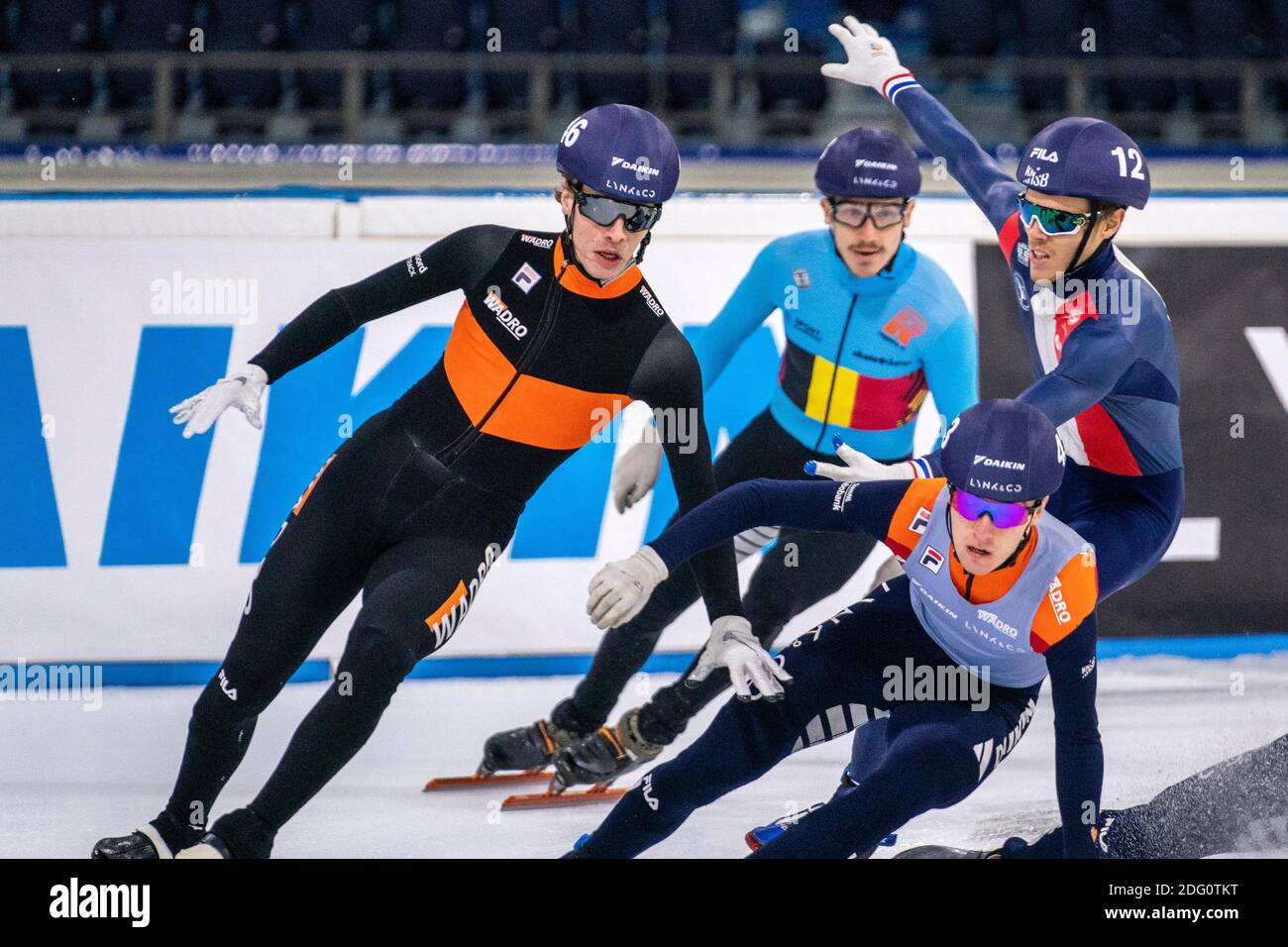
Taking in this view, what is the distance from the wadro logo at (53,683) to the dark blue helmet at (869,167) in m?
3.23

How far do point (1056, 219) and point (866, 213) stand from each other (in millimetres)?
794

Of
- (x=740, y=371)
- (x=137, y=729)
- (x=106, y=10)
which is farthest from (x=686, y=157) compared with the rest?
(x=106, y=10)

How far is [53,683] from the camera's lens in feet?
18.5

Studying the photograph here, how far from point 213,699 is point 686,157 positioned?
13.4 feet

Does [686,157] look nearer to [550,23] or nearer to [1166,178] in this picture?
[1166,178]

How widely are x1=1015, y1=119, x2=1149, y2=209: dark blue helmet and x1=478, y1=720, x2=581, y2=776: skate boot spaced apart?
212 cm

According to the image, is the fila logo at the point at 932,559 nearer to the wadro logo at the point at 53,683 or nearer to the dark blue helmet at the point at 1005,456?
the dark blue helmet at the point at 1005,456

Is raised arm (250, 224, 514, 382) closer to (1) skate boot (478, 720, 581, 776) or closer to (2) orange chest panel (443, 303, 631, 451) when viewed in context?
(2) orange chest panel (443, 303, 631, 451)

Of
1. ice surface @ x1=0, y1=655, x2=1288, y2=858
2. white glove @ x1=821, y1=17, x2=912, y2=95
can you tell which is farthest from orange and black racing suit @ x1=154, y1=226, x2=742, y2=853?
white glove @ x1=821, y1=17, x2=912, y2=95

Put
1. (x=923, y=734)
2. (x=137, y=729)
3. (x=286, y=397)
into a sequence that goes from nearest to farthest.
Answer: (x=923, y=734) → (x=137, y=729) → (x=286, y=397)

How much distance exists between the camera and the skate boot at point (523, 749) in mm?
4566

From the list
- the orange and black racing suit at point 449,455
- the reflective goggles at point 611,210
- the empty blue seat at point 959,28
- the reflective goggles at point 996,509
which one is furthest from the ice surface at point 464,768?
the empty blue seat at point 959,28

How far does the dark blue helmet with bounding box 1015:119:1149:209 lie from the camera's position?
Answer: 3711mm

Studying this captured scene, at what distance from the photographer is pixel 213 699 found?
3531 mm
